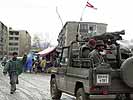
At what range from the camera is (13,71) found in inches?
590

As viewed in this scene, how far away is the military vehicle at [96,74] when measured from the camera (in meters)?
8.56

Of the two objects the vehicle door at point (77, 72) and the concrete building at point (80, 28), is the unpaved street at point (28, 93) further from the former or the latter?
the concrete building at point (80, 28)

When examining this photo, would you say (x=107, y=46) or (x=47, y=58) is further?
(x=47, y=58)

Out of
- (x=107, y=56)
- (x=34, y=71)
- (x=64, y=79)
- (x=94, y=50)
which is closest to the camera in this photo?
(x=94, y=50)

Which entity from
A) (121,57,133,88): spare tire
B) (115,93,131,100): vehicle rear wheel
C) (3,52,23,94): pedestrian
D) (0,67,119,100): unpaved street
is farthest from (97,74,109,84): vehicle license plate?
(3,52,23,94): pedestrian

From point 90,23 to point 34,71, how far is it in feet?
95.2

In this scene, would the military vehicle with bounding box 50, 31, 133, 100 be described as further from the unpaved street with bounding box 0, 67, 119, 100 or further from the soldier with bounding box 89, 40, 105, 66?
the unpaved street with bounding box 0, 67, 119, 100

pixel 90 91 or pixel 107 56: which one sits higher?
pixel 107 56

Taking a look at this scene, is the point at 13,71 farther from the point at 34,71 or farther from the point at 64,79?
the point at 34,71

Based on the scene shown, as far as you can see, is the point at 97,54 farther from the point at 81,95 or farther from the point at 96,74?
the point at 81,95

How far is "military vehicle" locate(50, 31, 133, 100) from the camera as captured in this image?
8.56 metres

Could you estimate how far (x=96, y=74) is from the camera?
849 centimetres

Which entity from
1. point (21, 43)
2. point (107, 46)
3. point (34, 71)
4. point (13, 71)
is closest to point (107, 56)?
point (107, 46)

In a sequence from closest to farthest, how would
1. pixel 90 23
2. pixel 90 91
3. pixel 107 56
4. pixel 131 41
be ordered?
pixel 90 91 < pixel 107 56 < pixel 131 41 < pixel 90 23
